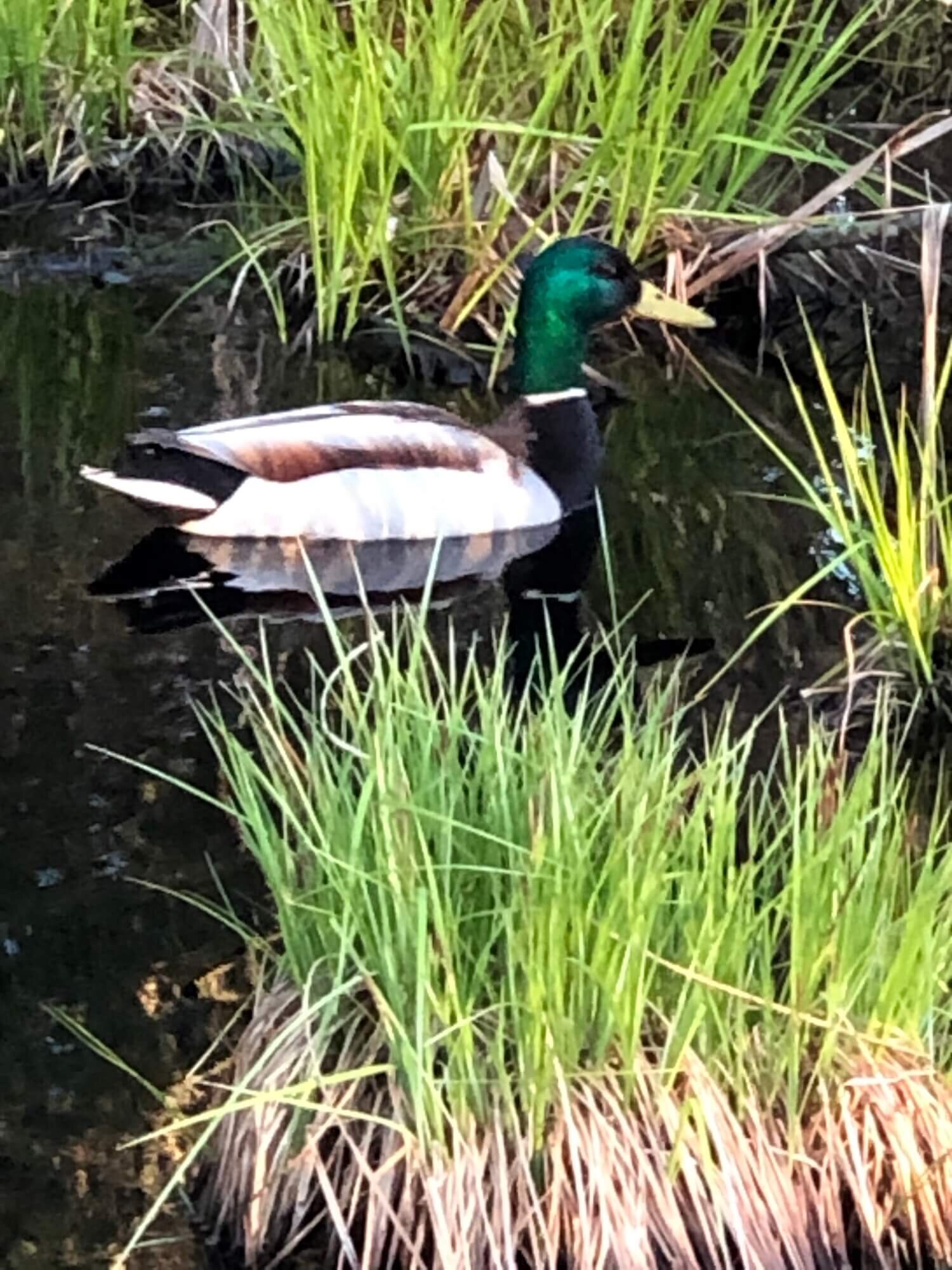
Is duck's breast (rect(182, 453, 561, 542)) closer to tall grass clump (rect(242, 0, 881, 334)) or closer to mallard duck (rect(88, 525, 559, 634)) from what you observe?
mallard duck (rect(88, 525, 559, 634))

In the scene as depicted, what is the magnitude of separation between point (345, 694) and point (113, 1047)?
1.94 ft

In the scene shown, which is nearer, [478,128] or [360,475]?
[360,475]

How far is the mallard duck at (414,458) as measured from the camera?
5316 mm

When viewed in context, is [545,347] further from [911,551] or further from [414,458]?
[911,551]

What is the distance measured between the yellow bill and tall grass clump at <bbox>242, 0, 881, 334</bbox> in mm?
397

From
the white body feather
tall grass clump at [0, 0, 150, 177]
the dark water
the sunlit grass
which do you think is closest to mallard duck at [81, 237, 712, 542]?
the white body feather

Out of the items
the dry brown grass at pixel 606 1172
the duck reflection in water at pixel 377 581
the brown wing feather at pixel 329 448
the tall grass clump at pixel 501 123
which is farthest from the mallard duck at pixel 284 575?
the dry brown grass at pixel 606 1172

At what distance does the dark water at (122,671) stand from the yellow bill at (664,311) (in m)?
0.25

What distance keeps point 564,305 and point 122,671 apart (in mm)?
1757

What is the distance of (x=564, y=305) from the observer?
19.0 feet

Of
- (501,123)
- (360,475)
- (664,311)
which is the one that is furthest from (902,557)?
(501,123)

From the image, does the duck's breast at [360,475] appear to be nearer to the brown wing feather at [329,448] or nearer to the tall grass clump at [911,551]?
the brown wing feather at [329,448]

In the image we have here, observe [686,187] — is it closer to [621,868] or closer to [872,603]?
[872,603]

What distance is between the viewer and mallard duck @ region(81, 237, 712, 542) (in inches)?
209
